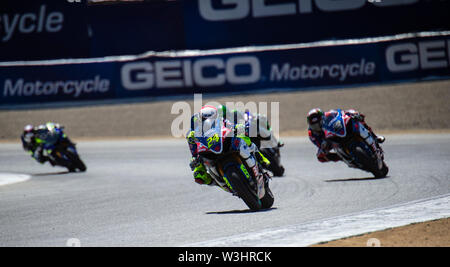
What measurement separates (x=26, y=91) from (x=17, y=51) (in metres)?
2.99

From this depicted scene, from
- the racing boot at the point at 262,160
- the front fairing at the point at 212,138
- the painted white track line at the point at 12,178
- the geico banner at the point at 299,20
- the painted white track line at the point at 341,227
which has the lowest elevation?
the painted white track line at the point at 12,178

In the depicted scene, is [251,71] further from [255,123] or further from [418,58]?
[255,123]

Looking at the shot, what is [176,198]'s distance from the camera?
11445 mm

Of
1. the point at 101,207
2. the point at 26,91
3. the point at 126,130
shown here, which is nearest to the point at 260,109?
the point at 126,130

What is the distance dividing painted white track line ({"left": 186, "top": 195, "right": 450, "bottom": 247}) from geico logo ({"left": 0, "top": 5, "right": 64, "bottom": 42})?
24.8 meters

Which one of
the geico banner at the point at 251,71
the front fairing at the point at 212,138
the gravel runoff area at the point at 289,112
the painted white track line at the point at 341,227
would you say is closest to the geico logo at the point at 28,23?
the gravel runoff area at the point at 289,112

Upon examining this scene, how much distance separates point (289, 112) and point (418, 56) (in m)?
4.92

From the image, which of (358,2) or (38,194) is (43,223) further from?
(358,2)

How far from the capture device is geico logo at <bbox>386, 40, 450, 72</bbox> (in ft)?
84.1

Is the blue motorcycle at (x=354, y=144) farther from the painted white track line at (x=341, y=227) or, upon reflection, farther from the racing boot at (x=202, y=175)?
the racing boot at (x=202, y=175)

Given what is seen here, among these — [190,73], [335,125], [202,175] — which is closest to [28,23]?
[190,73]

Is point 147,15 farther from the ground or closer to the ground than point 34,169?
farther from the ground

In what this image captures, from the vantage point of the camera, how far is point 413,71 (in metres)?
26.4

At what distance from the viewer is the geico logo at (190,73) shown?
27.6 m
